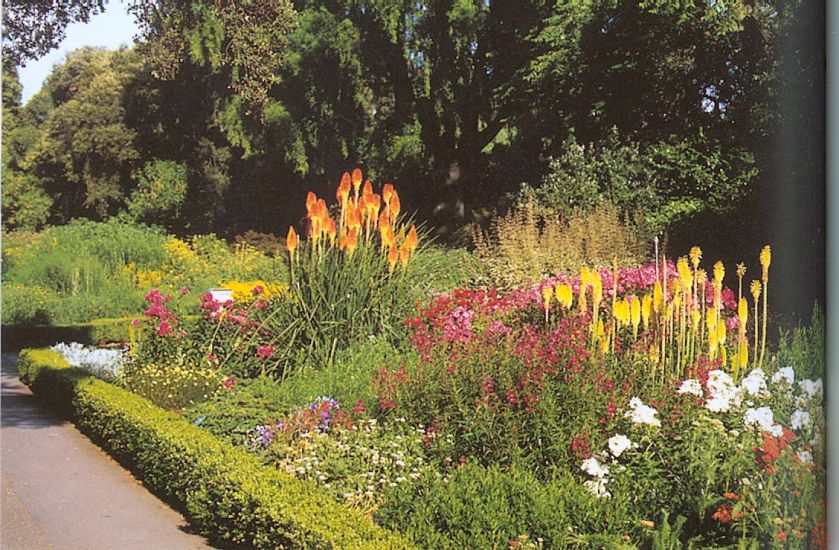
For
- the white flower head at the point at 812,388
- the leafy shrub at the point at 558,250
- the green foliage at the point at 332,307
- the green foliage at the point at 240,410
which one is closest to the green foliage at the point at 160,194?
the leafy shrub at the point at 558,250

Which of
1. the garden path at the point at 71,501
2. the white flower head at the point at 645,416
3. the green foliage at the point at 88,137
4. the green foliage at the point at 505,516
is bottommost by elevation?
the garden path at the point at 71,501

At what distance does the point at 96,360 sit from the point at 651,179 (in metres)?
6.57

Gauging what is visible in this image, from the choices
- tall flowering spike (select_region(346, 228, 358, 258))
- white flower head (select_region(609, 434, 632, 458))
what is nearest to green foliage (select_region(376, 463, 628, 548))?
white flower head (select_region(609, 434, 632, 458))

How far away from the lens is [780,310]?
19.2 feet

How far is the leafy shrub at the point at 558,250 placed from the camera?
30.6ft

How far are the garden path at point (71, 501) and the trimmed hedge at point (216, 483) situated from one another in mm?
121

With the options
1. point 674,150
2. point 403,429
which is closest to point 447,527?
point 403,429

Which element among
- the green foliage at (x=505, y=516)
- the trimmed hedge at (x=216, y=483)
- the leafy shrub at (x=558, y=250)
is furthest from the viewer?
the leafy shrub at (x=558, y=250)

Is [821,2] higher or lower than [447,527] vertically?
higher

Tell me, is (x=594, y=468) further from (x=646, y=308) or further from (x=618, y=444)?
(x=646, y=308)

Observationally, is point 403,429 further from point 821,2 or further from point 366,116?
point 366,116

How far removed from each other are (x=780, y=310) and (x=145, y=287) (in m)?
9.21

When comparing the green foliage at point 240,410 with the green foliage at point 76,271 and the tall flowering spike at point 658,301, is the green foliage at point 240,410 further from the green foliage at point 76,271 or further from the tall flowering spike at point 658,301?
the green foliage at point 76,271

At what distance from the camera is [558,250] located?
9570mm
